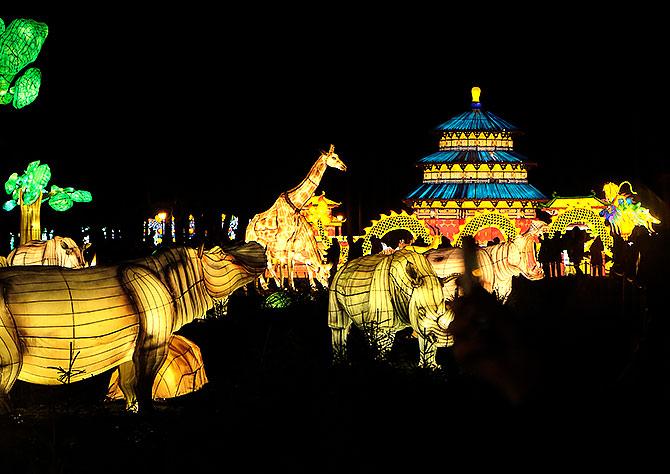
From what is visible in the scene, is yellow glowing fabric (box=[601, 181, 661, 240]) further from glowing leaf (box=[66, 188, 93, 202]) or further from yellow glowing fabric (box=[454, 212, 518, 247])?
glowing leaf (box=[66, 188, 93, 202])

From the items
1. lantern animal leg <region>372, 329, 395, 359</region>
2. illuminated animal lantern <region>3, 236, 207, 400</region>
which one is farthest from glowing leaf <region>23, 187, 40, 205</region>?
illuminated animal lantern <region>3, 236, 207, 400</region>

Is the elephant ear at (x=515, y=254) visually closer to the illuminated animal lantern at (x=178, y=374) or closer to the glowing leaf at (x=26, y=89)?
the illuminated animal lantern at (x=178, y=374)

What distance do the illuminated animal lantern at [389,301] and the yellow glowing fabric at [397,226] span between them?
50.8 ft

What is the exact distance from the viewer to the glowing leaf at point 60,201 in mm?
29875

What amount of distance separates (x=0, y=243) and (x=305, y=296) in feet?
75.7

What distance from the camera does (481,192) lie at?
3325 cm

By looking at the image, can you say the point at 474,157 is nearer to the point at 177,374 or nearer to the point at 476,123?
the point at 476,123

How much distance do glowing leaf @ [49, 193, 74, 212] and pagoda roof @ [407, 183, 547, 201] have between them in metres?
10.00

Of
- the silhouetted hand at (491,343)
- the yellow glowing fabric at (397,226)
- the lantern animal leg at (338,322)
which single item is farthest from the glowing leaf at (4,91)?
the silhouetted hand at (491,343)

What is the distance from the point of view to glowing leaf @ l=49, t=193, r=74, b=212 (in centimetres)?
2988

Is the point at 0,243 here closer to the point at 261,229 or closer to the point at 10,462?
the point at 261,229

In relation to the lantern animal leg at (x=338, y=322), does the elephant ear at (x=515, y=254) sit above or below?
above

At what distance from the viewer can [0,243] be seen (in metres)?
39.4

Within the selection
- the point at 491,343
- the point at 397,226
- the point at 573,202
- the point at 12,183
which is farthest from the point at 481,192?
the point at 491,343
